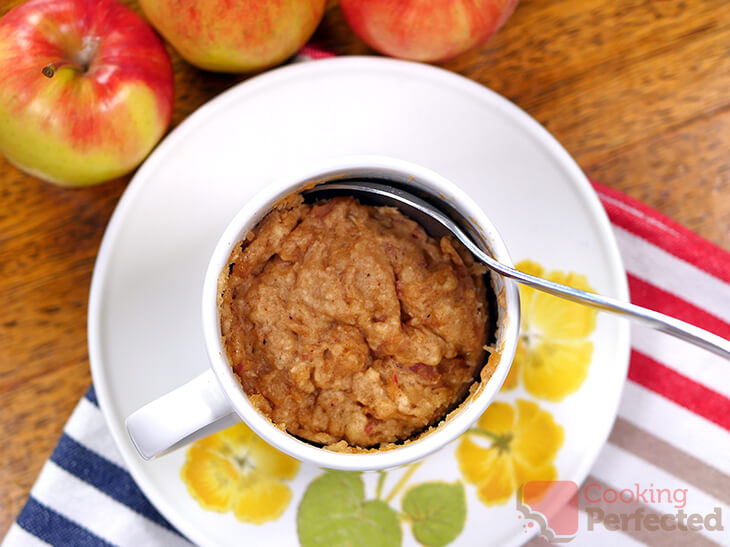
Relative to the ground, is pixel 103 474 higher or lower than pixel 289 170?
lower

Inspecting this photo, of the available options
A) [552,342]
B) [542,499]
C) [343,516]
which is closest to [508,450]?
Answer: [542,499]

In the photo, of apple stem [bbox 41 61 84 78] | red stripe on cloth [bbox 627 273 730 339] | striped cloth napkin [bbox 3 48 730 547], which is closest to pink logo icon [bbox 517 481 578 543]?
striped cloth napkin [bbox 3 48 730 547]

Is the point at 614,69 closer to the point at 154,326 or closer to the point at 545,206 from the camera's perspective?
the point at 545,206

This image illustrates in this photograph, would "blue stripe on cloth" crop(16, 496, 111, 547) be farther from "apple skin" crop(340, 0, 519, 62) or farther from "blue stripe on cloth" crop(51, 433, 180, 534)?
"apple skin" crop(340, 0, 519, 62)

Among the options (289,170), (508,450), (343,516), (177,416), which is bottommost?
(343,516)

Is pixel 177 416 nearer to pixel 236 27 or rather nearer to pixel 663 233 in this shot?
pixel 236 27

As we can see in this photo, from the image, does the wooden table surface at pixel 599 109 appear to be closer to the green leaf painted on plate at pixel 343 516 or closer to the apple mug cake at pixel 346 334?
the apple mug cake at pixel 346 334

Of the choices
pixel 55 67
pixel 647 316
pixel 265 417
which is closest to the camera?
pixel 647 316
